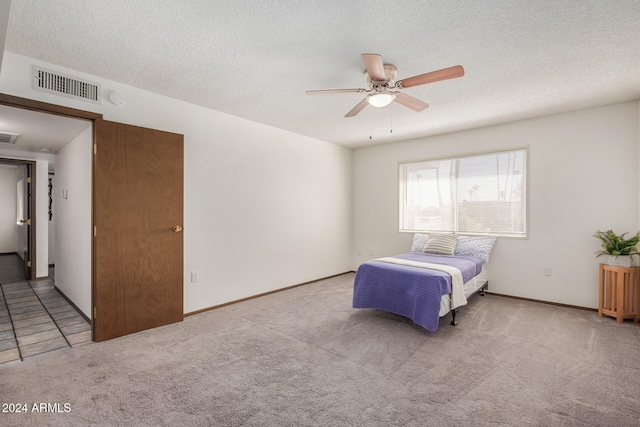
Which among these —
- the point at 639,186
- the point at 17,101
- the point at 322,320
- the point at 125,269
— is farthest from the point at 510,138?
the point at 17,101

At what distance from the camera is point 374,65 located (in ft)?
7.32

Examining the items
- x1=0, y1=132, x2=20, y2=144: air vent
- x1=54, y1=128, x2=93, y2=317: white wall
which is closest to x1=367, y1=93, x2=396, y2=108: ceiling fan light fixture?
x1=54, y1=128, x2=93, y2=317: white wall

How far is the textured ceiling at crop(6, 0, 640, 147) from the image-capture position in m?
2.00

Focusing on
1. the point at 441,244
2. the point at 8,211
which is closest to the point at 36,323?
the point at 441,244

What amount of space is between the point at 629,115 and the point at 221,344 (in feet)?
17.8

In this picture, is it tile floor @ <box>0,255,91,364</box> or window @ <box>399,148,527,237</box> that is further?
window @ <box>399,148,527,237</box>

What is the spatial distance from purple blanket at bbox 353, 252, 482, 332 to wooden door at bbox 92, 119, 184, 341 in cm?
220

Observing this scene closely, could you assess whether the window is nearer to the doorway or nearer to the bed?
the bed

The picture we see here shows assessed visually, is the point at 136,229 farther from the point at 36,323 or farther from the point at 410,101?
the point at 410,101

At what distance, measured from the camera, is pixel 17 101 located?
99.0 inches

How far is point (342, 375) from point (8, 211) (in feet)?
35.1

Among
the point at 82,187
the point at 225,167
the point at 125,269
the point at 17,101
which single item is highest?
the point at 17,101

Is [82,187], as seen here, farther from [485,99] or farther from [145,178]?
[485,99]

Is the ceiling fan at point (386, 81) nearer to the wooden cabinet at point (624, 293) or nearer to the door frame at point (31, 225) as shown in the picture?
the wooden cabinet at point (624, 293)
